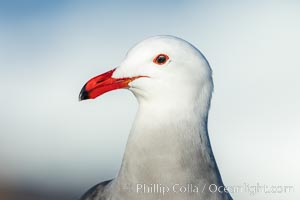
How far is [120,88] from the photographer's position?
673 centimetres

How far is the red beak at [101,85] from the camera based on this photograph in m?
6.70

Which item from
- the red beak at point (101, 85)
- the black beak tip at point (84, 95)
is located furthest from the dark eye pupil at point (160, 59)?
the black beak tip at point (84, 95)

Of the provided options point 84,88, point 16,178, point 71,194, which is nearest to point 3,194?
point 71,194

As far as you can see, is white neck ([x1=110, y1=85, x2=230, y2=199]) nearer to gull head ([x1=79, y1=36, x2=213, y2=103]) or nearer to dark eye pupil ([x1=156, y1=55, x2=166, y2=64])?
gull head ([x1=79, y1=36, x2=213, y2=103])

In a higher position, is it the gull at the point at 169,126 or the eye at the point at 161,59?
the eye at the point at 161,59

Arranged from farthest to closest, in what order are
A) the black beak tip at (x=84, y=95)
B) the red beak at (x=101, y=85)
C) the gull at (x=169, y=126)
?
the black beak tip at (x=84, y=95), the red beak at (x=101, y=85), the gull at (x=169, y=126)

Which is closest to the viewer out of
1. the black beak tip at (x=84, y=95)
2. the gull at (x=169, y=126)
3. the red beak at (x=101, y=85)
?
the gull at (x=169, y=126)

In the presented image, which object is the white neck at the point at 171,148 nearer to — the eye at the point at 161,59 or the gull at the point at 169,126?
the gull at the point at 169,126

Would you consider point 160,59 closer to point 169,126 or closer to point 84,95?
point 169,126

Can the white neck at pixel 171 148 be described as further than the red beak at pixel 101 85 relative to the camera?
No

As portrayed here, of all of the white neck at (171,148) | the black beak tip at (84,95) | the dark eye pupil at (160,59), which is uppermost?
the dark eye pupil at (160,59)

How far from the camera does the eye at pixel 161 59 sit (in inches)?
259

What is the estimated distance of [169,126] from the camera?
661 centimetres

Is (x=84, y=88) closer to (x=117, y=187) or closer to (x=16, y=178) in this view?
(x=117, y=187)
